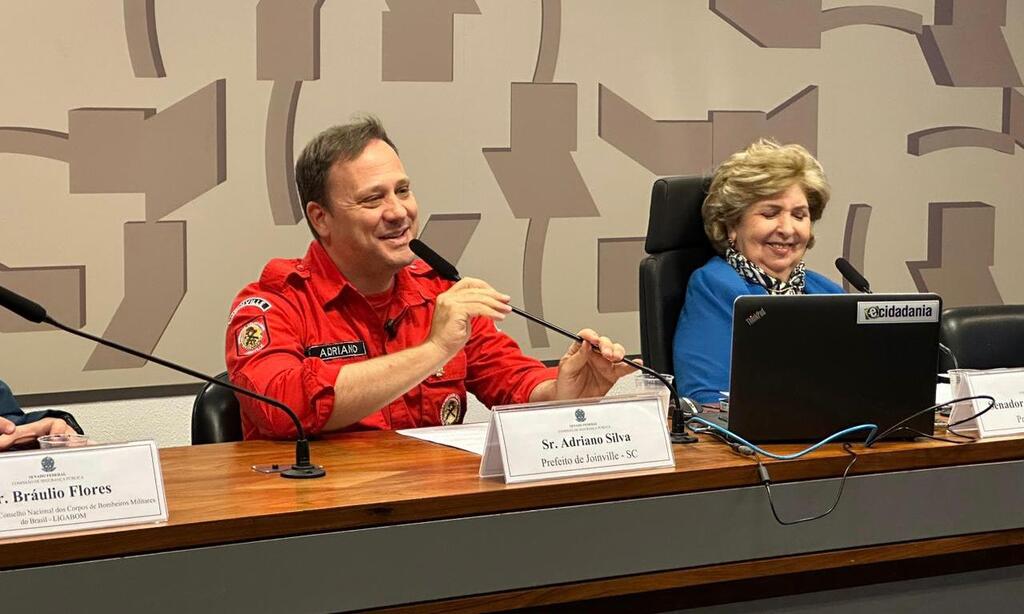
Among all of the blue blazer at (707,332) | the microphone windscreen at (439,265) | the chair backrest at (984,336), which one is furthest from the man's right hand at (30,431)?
the chair backrest at (984,336)

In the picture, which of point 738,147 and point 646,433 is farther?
point 738,147

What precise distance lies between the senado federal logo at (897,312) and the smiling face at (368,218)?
84 centimetres

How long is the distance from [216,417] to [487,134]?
1318mm

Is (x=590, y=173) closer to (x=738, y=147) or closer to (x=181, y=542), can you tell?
(x=738, y=147)

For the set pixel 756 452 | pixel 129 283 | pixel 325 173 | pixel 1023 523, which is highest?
pixel 325 173

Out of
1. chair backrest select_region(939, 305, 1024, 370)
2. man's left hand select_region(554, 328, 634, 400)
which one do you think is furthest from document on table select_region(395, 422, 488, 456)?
chair backrest select_region(939, 305, 1024, 370)

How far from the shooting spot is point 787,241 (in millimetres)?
2756

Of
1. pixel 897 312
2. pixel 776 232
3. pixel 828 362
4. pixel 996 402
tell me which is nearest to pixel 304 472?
pixel 828 362

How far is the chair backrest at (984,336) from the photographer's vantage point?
297 centimetres

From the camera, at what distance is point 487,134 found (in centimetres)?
325

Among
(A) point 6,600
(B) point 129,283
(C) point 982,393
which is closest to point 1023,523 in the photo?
(C) point 982,393

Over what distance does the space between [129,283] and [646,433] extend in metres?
1.62

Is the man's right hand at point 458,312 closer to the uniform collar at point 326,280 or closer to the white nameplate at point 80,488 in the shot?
the uniform collar at point 326,280

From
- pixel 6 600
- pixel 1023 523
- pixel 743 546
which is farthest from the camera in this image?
pixel 1023 523
